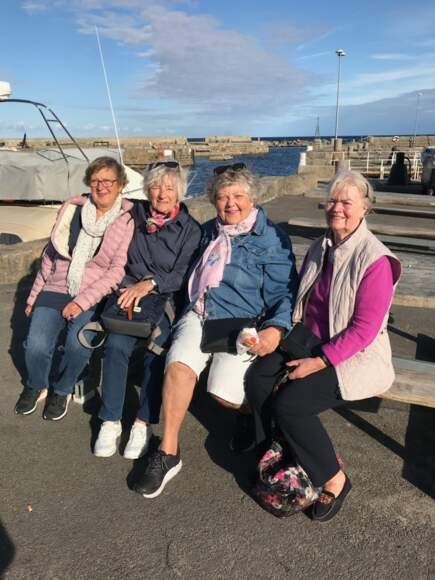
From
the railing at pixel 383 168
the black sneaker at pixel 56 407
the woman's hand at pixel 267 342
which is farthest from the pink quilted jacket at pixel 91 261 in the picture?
the railing at pixel 383 168

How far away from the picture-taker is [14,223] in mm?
8469

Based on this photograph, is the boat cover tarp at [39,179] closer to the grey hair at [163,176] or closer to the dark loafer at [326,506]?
the grey hair at [163,176]

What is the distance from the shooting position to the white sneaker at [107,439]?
2961mm

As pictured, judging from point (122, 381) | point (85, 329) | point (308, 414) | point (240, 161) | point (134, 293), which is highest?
point (240, 161)

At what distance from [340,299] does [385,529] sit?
111cm

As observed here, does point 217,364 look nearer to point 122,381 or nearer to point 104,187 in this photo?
point 122,381

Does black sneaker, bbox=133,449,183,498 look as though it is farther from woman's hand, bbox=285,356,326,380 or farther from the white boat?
the white boat

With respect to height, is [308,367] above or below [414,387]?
above

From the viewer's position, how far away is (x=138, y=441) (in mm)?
2953

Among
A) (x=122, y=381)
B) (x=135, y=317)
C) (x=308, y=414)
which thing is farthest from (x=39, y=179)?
(x=308, y=414)

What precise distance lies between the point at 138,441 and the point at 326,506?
1122 millimetres

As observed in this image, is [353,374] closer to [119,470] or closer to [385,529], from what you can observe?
[385,529]

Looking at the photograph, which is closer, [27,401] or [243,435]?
[243,435]

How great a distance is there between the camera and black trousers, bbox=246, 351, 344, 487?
249 centimetres
